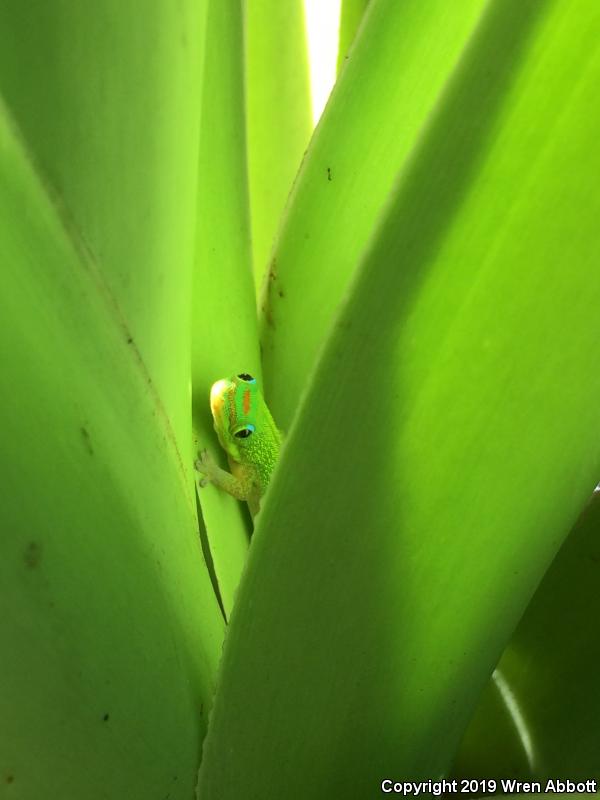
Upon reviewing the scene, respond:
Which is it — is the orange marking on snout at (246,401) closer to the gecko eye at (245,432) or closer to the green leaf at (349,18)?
the gecko eye at (245,432)

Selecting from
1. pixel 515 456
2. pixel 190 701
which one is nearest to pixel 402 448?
pixel 515 456

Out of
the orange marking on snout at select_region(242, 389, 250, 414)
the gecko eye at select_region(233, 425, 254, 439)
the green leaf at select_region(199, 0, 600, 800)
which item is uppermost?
the green leaf at select_region(199, 0, 600, 800)

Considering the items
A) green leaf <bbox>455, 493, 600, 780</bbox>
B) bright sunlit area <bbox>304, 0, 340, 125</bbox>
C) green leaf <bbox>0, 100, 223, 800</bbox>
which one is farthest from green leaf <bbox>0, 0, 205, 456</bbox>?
bright sunlit area <bbox>304, 0, 340, 125</bbox>

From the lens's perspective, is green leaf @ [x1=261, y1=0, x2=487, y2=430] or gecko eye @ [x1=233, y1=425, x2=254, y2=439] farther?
gecko eye @ [x1=233, y1=425, x2=254, y2=439]

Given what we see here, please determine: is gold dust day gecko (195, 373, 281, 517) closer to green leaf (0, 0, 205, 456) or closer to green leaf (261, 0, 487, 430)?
green leaf (261, 0, 487, 430)

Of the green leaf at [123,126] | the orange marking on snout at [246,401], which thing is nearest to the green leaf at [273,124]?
the orange marking on snout at [246,401]

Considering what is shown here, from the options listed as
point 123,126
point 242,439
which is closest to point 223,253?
point 123,126
